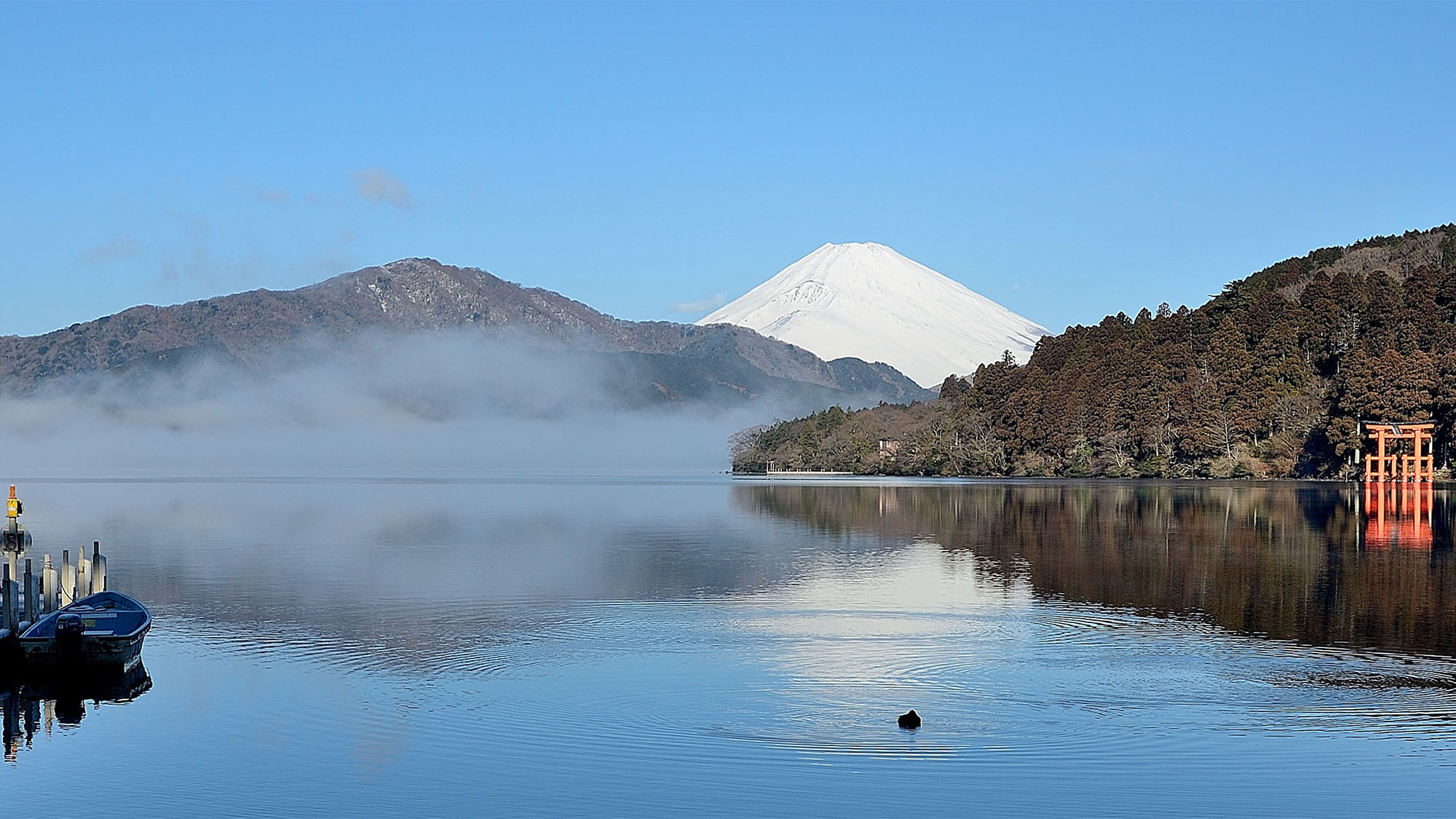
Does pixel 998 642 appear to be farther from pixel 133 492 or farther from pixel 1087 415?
pixel 1087 415

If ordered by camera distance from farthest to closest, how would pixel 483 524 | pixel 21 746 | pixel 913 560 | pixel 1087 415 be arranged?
pixel 1087 415, pixel 483 524, pixel 913 560, pixel 21 746

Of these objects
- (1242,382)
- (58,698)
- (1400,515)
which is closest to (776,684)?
(58,698)

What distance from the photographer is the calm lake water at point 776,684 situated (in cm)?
1366

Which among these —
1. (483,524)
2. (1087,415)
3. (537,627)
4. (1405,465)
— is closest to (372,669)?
(537,627)

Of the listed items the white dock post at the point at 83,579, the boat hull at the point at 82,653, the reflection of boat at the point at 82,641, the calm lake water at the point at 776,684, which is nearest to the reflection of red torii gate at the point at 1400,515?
the calm lake water at the point at 776,684

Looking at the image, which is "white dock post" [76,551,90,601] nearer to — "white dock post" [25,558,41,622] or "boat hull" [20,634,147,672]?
"white dock post" [25,558,41,622]

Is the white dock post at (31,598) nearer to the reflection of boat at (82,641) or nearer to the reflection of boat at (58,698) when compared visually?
the reflection of boat at (82,641)

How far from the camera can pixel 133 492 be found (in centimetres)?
9475

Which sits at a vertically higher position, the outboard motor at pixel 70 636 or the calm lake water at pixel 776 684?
the outboard motor at pixel 70 636

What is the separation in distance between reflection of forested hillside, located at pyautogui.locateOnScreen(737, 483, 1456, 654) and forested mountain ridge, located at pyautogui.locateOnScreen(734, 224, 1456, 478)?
21559 mm

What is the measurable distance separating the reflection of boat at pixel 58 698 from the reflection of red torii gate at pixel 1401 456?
7644cm

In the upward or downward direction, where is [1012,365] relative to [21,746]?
upward

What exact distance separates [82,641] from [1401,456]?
82.5 metres

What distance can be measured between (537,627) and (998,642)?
24.1 feet
